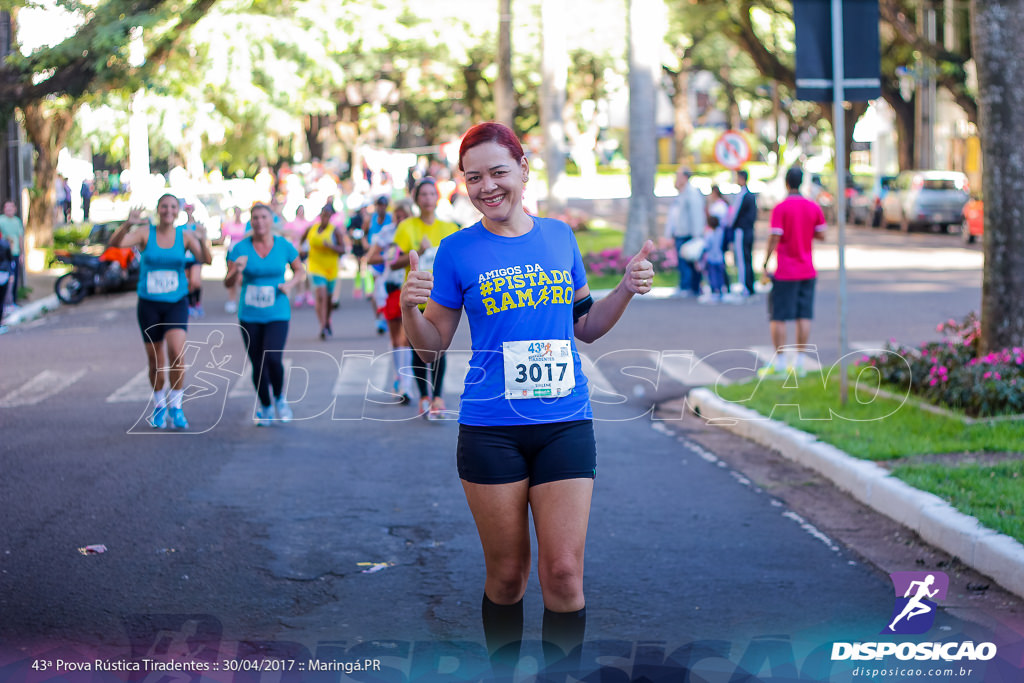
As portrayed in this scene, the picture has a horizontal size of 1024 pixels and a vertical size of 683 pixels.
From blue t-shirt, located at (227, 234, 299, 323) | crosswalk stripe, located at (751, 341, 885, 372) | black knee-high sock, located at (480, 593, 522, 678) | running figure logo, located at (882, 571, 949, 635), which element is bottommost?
running figure logo, located at (882, 571, 949, 635)

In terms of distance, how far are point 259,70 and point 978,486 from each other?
3340 cm

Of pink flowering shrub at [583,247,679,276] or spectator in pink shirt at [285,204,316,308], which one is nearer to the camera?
spectator in pink shirt at [285,204,316,308]

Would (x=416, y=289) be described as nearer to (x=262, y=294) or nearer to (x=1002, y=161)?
(x=262, y=294)

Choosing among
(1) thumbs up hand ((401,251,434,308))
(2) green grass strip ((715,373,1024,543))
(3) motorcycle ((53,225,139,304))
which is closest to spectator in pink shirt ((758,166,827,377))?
(2) green grass strip ((715,373,1024,543))

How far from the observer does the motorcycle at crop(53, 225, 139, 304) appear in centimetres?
2333

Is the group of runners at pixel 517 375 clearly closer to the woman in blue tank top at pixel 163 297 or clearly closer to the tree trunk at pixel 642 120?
the woman in blue tank top at pixel 163 297

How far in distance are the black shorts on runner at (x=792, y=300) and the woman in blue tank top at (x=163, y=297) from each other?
528 cm

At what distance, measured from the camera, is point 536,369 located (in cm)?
428

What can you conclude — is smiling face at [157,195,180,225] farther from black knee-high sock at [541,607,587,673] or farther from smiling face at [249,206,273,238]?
black knee-high sock at [541,607,587,673]

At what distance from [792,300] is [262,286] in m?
4.89

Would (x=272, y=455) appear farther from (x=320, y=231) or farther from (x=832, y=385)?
(x=320, y=231)

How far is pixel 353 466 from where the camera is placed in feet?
30.1

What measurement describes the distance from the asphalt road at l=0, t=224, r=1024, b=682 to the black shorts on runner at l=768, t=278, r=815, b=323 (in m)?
1.07

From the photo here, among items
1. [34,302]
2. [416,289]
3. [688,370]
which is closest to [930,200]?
[34,302]
